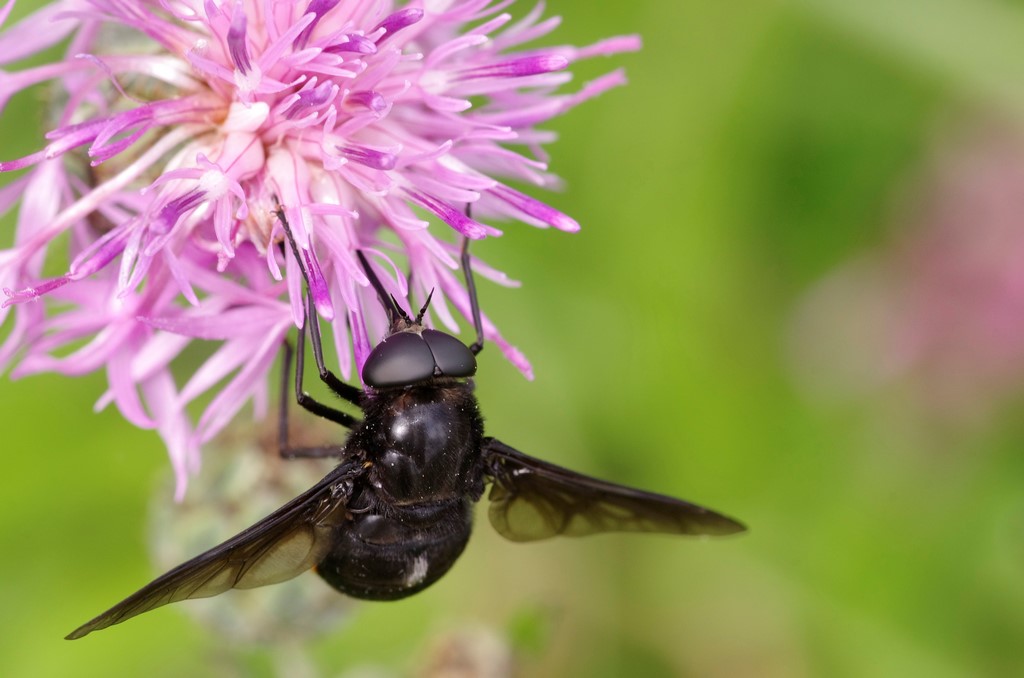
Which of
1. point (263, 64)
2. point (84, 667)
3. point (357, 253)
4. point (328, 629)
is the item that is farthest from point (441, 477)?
point (84, 667)

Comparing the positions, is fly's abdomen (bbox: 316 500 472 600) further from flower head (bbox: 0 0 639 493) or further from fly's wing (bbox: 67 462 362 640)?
flower head (bbox: 0 0 639 493)

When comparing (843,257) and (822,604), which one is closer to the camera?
(822,604)

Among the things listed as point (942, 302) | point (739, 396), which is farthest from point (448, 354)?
point (942, 302)

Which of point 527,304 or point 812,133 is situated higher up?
point 812,133

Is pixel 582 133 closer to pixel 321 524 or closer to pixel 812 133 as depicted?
pixel 812 133

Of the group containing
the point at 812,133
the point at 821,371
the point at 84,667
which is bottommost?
the point at 84,667

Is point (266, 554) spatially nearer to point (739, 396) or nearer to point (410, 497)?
point (410, 497)

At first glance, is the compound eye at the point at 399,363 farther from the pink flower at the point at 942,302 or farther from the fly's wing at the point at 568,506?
the pink flower at the point at 942,302

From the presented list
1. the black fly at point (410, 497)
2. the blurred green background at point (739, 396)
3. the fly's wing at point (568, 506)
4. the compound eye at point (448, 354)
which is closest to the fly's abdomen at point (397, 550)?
the black fly at point (410, 497)
